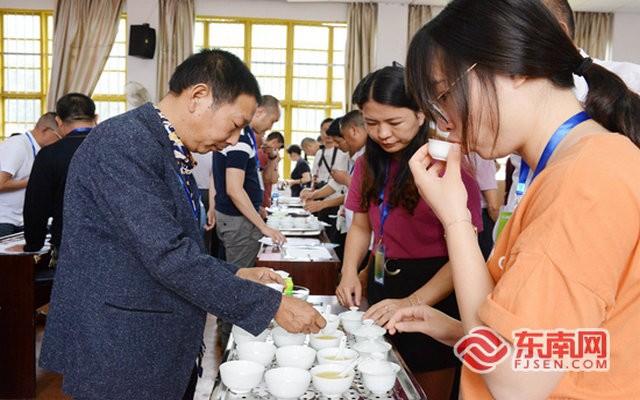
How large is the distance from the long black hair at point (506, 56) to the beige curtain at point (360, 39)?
292 inches

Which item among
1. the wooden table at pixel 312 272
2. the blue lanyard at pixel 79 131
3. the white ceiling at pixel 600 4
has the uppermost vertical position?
the white ceiling at pixel 600 4

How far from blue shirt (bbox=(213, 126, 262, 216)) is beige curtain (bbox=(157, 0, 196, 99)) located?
5.05m

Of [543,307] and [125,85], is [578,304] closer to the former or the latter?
[543,307]

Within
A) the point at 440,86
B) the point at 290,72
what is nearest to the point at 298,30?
the point at 290,72

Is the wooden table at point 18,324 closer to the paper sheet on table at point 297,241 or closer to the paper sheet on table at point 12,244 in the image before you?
the paper sheet on table at point 12,244

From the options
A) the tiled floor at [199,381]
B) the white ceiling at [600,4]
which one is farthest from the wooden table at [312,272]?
the white ceiling at [600,4]

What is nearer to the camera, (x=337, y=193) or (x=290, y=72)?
(x=337, y=193)

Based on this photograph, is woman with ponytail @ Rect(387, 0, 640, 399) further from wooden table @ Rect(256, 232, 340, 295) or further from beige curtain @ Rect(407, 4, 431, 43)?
beige curtain @ Rect(407, 4, 431, 43)

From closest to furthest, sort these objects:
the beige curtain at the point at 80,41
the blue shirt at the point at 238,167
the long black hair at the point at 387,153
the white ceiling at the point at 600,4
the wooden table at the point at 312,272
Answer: the long black hair at the point at 387,153 < the wooden table at the point at 312,272 < the blue shirt at the point at 238,167 < the white ceiling at the point at 600,4 < the beige curtain at the point at 80,41

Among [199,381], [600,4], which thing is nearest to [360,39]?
[600,4]

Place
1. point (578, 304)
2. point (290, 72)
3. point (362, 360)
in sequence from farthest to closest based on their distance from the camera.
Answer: point (290, 72) → point (362, 360) → point (578, 304)

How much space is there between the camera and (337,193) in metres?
4.73

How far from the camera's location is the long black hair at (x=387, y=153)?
1708mm

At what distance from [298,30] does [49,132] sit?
5294 millimetres
